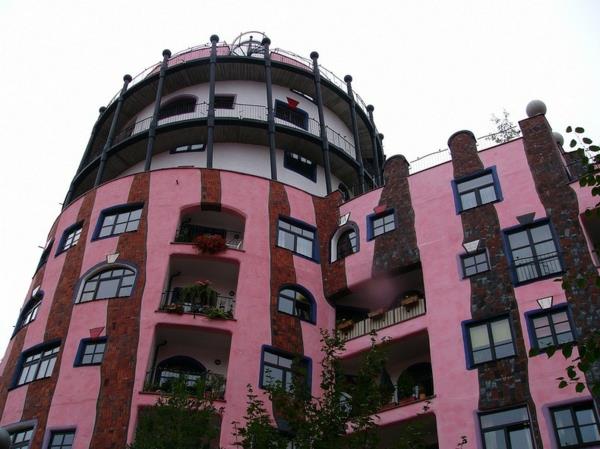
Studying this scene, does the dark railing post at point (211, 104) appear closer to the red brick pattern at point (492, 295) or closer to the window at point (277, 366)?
the window at point (277, 366)

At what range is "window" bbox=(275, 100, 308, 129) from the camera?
34.0m

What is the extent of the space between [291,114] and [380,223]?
10.4 metres

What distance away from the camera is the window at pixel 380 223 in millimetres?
25938

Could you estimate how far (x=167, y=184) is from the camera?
2709cm

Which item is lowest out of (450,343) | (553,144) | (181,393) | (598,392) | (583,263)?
(598,392)

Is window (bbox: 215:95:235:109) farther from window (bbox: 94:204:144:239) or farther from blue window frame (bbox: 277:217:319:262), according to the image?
blue window frame (bbox: 277:217:319:262)

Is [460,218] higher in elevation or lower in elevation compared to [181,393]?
higher

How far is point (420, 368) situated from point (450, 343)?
2.89 m

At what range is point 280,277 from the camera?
25.1m

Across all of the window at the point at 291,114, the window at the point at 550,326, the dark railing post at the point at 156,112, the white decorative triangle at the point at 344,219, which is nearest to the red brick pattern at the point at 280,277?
the white decorative triangle at the point at 344,219

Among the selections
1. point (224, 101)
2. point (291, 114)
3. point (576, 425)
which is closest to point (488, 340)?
point (576, 425)

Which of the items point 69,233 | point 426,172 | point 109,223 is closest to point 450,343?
point 426,172

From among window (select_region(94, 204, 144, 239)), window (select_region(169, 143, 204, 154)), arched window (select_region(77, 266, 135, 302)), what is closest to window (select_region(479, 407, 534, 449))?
arched window (select_region(77, 266, 135, 302))

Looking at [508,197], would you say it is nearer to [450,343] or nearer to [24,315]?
[450,343]
